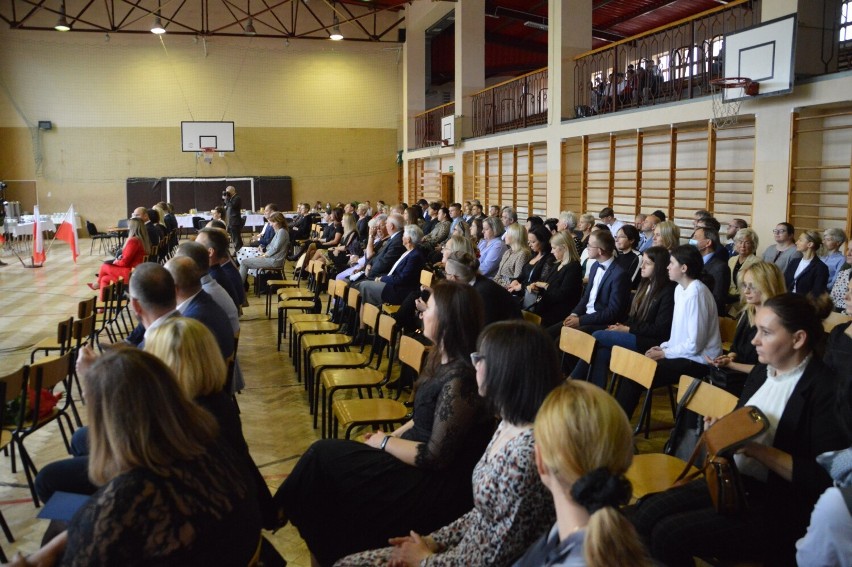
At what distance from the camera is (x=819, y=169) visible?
316 inches

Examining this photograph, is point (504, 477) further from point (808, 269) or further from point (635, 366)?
point (808, 269)

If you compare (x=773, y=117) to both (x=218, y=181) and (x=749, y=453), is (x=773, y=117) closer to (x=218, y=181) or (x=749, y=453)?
(x=749, y=453)

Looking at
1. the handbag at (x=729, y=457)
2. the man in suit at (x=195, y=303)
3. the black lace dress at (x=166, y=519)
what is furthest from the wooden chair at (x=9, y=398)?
the handbag at (x=729, y=457)

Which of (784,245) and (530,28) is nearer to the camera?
(784,245)

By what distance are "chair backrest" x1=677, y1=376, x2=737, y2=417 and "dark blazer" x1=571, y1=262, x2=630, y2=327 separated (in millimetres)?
2132

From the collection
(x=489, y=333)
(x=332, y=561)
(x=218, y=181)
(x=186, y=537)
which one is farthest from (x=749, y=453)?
(x=218, y=181)

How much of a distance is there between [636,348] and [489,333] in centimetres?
283

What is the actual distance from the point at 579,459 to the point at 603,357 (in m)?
3.25

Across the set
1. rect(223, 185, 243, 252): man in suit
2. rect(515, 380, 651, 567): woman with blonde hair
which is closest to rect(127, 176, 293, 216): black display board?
rect(223, 185, 243, 252): man in suit

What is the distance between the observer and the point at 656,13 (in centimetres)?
1845

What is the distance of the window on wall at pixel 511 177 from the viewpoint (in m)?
14.0

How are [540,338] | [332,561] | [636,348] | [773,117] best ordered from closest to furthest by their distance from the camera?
[540,338]
[332,561]
[636,348]
[773,117]

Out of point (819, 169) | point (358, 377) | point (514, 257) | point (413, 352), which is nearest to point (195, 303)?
point (358, 377)

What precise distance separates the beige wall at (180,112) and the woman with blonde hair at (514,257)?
51.8 ft
